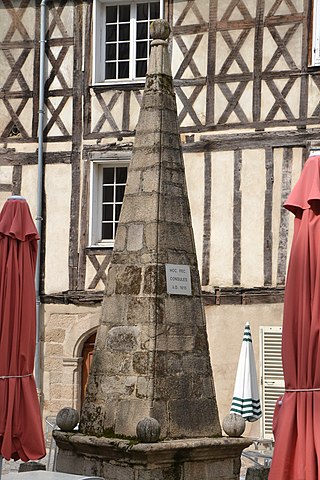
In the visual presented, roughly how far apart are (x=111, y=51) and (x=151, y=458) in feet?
35.3

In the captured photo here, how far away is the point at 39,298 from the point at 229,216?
310cm

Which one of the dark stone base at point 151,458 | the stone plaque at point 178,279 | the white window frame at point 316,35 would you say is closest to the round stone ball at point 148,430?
the dark stone base at point 151,458

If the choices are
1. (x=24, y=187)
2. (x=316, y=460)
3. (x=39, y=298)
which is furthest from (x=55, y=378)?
(x=316, y=460)

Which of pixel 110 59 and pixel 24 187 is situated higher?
pixel 110 59

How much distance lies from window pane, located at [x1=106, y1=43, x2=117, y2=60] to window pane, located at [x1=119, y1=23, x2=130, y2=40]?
0.17 metres

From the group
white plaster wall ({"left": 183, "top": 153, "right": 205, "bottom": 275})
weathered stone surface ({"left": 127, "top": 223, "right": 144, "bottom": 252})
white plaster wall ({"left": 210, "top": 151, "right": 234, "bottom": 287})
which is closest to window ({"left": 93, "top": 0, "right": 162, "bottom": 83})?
white plaster wall ({"left": 183, "top": 153, "right": 205, "bottom": 275})

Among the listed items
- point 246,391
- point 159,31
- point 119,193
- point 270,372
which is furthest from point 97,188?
point 159,31

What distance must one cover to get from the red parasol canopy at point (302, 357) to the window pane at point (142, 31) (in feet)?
35.4

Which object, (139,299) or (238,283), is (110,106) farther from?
(139,299)

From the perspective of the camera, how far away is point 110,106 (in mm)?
17031

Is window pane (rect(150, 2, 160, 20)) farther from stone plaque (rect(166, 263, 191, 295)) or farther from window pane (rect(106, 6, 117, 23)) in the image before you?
stone plaque (rect(166, 263, 191, 295))

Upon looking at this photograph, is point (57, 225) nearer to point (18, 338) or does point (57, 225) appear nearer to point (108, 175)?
point (108, 175)

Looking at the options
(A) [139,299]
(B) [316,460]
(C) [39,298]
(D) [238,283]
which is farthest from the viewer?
(C) [39,298]

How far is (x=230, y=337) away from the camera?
1605cm
